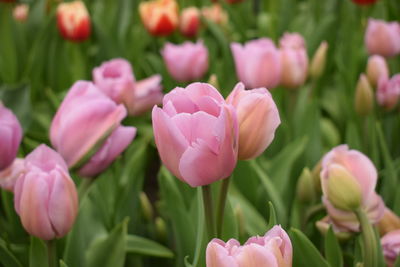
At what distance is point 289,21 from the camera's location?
7.22 ft

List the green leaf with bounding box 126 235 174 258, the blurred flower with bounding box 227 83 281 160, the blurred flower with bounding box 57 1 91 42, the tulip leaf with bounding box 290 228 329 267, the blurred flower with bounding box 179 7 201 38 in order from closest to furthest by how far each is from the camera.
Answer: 1. the blurred flower with bounding box 227 83 281 160
2. the tulip leaf with bounding box 290 228 329 267
3. the green leaf with bounding box 126 235 174 258
4. the blurred flower with bounding box 57 1 91 42
5. the blurred flower with bounding box 179 7 201 38

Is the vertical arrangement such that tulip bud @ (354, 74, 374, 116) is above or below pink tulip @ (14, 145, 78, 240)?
below

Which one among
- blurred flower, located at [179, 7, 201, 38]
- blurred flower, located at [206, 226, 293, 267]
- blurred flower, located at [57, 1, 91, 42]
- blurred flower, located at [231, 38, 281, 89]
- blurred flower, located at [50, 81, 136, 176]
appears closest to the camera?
blurred flower, located at [206, 226, 293, 267]

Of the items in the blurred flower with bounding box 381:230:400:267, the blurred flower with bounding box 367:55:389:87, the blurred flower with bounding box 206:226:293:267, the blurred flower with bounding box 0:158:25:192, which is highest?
the blurred flower with bounding box 206:226:293:267

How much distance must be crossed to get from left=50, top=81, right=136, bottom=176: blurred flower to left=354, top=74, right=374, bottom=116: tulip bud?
576 mm

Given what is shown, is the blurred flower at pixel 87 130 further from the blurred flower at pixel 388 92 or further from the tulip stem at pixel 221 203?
the blurred flower at pixel 388 92

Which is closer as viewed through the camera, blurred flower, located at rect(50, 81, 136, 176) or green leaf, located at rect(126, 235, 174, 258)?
blurred flower, located at rect(50, 81, 136, 176)

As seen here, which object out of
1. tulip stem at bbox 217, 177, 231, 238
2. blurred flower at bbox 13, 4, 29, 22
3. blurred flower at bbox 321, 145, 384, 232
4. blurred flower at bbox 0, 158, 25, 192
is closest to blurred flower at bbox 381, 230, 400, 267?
blurred flower at bbox 321, 145, 384, 232

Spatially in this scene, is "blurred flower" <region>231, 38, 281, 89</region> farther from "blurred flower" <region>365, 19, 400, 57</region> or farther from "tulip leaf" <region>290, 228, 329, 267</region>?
"tulip leaf" <region>290, 228, 329, 267</region>

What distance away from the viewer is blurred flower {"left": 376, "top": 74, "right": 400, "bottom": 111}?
52.1 inches

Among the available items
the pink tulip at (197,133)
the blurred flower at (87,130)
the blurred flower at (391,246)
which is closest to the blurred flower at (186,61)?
the blurred flower at (87,130)

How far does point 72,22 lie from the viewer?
5.90ft

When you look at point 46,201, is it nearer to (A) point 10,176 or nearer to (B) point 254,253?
(A) point 10,176

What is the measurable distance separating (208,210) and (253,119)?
0.11 metres
